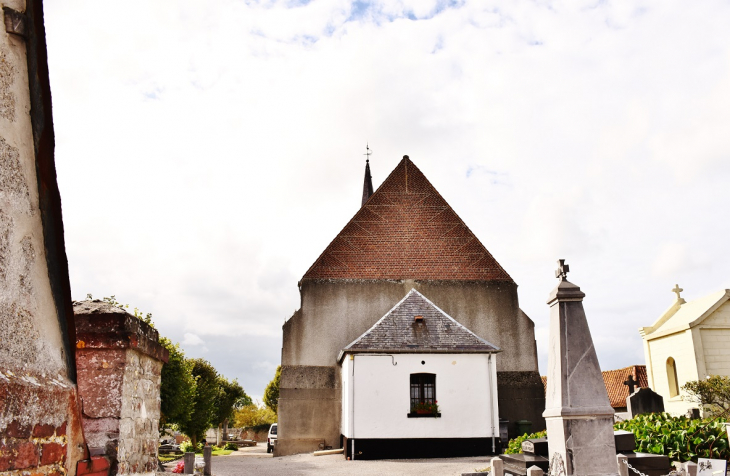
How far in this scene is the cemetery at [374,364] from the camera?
8.27 feet

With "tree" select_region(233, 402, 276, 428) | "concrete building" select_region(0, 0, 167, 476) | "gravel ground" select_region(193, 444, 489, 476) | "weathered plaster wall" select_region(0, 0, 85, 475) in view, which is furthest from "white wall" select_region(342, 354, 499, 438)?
"tree" select_region(233, 402, 276, 428)

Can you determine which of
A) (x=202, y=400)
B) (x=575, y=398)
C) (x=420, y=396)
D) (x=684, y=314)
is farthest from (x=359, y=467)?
(x=202, y=400)

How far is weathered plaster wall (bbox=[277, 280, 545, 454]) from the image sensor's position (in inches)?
843

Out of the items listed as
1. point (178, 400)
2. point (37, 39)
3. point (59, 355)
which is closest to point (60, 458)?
point (59, 355)

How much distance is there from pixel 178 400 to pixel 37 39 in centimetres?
2006

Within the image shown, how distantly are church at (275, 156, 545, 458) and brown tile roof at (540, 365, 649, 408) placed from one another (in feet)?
41.6

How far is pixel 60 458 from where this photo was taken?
263 centimetres

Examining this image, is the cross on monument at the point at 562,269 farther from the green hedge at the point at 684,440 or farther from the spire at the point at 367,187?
the spire at the point at 367,187

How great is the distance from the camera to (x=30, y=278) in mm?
2502

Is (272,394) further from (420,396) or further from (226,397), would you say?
(420,396)

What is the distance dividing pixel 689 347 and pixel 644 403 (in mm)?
7250

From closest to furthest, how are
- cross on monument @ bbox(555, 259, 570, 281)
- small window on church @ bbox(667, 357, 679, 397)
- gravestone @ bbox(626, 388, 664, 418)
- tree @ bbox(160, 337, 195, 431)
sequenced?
cross on monument @ bbox(555, 259, 570, 281)
gravestone @ bbox(626, 388, 664, 418)
tree @ bbox(160, 337, 195, 431)
small window on church @ bbox(667, 357, 679, 397)

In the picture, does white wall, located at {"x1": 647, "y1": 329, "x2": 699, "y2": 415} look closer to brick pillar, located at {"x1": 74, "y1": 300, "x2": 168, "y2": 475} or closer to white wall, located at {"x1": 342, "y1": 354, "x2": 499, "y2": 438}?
white wall, located at {"x1": 342, "y1": 354, "x2": 499, "y2": 438}

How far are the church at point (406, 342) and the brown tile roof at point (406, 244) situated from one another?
45 mm
